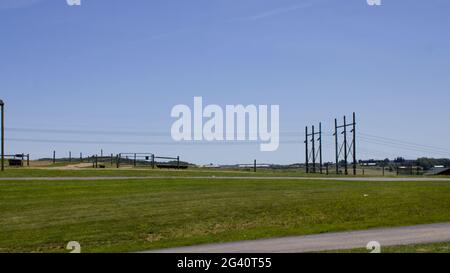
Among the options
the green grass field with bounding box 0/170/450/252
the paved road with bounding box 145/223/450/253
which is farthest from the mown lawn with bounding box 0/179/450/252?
the paved road with bounding box 145/223/450/253

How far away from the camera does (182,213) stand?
77.4 ft

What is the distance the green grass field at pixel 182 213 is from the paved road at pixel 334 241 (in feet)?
4.59

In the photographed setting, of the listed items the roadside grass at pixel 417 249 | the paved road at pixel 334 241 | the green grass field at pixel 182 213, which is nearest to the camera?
the roadside grass at pixel 417 249

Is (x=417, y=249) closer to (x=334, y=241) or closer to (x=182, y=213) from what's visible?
(x=334, y=241)

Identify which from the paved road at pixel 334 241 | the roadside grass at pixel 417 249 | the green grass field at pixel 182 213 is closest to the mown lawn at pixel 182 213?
the green grass field at pixel 182 213

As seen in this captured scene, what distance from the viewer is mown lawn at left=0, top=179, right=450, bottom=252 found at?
1938 centimetres

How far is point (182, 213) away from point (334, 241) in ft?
28.8

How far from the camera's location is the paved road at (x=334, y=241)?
1512cm

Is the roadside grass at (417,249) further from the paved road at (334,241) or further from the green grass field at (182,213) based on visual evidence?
the green grass field at (182,213)

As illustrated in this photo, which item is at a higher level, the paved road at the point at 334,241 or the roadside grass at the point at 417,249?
the roadside grass at the point at 417,249

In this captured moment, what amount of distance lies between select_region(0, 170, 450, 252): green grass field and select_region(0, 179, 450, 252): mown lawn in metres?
0.03
